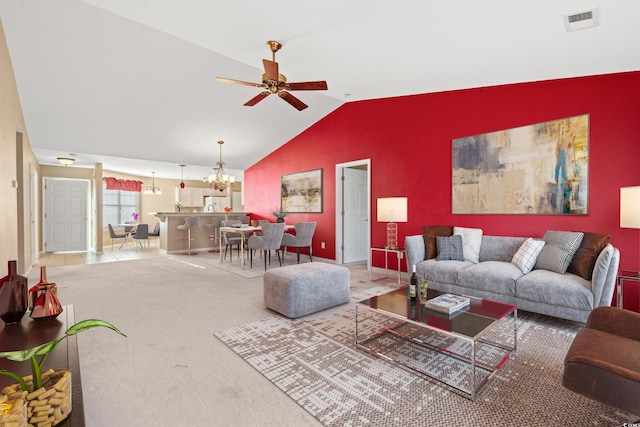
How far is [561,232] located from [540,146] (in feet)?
3.52

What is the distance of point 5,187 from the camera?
316 cm

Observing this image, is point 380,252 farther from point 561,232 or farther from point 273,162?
point 273,162

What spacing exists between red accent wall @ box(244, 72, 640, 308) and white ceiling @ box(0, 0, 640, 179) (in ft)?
0.74

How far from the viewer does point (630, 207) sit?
2.72 metres

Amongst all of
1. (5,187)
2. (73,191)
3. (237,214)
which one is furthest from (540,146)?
(73,191)

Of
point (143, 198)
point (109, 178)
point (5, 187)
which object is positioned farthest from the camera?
point (143, 198)

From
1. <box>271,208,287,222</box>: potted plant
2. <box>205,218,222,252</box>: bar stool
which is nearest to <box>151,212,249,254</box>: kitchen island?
<box>205,218,222,252</box>: bar stool

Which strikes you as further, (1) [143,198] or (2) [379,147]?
(1) [143,198]

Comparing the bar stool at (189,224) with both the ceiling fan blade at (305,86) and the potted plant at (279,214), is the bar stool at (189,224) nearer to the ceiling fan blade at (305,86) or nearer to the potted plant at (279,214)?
the potted plant at (279,214)

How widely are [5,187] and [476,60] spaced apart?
5081mm

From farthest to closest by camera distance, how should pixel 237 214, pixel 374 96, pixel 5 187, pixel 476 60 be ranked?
1. pixel 237 214
2. pixel 374 96
3. pixel 476 60
4. pixel 5 187

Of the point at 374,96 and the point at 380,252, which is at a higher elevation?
the point at 374,96

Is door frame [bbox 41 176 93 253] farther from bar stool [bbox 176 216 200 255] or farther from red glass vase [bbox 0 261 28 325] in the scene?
red glass vase [bbox 0 261 28 325]

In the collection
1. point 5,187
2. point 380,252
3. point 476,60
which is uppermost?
point 476,60
